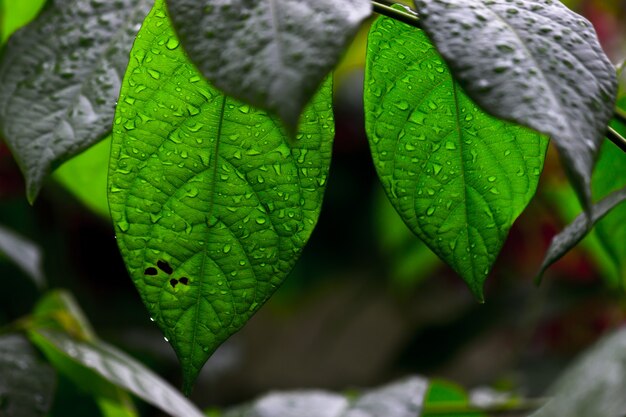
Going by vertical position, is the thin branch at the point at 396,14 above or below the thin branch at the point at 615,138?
above

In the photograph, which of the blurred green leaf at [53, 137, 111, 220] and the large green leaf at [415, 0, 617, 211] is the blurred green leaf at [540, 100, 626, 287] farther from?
the blurred green leaf at [53, 137, 111, 220]

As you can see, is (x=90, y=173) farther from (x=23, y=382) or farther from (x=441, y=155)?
(x=441, y=155)

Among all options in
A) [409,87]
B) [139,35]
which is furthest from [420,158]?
[139,35]

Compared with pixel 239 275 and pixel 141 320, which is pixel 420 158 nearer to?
pixel 239 275

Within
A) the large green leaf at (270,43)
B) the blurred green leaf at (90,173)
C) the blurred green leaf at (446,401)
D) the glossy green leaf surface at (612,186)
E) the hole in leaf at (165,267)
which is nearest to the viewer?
the large green leaf at (270,43)

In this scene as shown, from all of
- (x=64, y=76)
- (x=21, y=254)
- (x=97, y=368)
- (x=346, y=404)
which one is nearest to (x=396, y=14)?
(x=64, y=76)

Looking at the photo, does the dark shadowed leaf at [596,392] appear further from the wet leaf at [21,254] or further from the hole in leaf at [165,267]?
the wet leaf at [21,254]

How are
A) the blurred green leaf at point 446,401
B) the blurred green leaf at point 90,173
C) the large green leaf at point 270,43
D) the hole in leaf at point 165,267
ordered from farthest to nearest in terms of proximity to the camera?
the blurred green leaf at point 446,401 < the blurred green leaf at point 90,173 < the hole in leaf at point 165,267 < the large green leaf at point 270,43

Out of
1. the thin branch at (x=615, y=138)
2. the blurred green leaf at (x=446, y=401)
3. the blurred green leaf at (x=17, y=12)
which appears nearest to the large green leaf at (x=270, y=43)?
the thin branch at (x=615, y=138)
